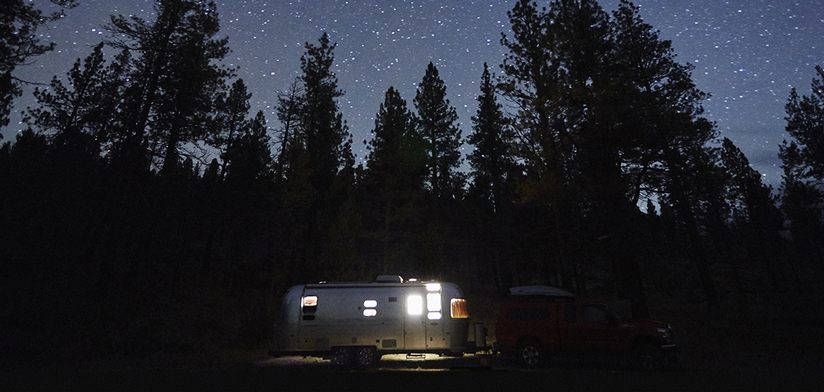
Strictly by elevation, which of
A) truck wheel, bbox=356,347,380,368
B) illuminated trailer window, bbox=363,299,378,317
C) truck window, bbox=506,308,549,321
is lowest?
truck wheel, bbox=356,347,380,368

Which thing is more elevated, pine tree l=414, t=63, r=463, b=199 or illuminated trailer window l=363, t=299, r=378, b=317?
pine tree l=414, t=63, r=463, b=199

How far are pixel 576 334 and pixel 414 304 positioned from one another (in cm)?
451

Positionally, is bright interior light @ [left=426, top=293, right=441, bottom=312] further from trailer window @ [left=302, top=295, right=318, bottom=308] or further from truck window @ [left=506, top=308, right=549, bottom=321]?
trailer window @ [left=302, top=295, right=318, bottom=308]

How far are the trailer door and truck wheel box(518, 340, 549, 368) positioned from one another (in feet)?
9.23

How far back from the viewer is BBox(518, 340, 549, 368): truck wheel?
1130 centimetres

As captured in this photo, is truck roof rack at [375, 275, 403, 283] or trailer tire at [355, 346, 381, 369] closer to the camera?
trailer tire at [355, 346, 381, 369]

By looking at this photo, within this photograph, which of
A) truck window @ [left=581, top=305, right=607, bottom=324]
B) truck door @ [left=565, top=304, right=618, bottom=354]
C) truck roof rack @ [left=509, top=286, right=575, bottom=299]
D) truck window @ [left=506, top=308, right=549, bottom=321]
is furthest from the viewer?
truck roof rack @ [left=509, top=286, right=575, bottom=299]

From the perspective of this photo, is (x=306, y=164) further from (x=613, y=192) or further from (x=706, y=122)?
(x=706, y=122)

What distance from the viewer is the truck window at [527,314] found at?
459 inches

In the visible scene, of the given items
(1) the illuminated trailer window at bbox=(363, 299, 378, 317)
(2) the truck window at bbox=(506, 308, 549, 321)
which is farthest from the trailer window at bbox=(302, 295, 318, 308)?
(2) the truck window at bbox=(506, 308, 549, 321)

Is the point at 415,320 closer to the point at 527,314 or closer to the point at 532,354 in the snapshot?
the point at 527,314

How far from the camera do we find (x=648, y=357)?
34.7 feet

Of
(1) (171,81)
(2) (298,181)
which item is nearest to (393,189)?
(2) (298,181)

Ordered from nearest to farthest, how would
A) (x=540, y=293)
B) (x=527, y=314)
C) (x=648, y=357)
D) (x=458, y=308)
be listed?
(x=648, y=357) < (x=458, y=308) < (x=527, y=314) < (x=540, y=293)
